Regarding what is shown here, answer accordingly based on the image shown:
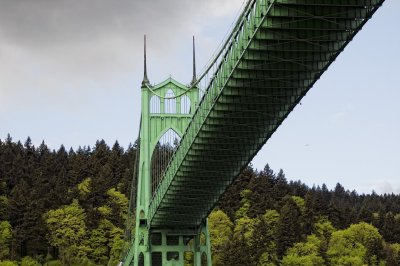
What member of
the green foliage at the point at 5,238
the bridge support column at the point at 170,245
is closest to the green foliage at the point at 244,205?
the green foliage at the point at 5,238

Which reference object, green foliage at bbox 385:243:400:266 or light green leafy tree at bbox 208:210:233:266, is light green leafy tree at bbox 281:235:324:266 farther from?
green foliage at bbox 385:243:400:266

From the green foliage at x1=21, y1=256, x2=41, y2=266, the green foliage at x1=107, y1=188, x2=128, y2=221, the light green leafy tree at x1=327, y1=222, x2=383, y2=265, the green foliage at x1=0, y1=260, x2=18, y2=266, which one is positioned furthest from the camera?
the green foliage at x1=107, y1=188, x2=128, y2=221

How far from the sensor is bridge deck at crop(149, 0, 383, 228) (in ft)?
77.2

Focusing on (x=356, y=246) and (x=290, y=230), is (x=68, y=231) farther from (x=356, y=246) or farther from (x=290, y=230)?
(x=356, y=246)

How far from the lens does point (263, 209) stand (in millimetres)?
117812

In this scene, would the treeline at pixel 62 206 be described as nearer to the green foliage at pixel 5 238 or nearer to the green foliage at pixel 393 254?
the green foliage at pixel 5 238

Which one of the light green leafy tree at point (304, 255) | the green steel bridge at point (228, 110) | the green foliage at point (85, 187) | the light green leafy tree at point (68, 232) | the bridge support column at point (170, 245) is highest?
the green foliage at point (85, 187)

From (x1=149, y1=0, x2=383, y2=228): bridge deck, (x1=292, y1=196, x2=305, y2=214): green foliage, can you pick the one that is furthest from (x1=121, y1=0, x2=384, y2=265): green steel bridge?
(x1=292, y1=196, x2=305, y2=214): green foliage

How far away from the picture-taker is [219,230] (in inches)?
4245

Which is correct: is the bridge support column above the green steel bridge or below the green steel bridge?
below

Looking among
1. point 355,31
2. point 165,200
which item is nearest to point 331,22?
point 355,31

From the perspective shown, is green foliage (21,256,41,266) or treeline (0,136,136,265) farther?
treeline (0,136,136,265)

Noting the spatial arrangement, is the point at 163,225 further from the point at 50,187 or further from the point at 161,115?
the point at 50,187

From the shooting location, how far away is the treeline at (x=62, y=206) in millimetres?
96688
